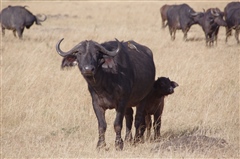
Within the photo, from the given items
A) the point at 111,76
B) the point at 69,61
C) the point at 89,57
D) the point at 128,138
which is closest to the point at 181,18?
the point at 128,138

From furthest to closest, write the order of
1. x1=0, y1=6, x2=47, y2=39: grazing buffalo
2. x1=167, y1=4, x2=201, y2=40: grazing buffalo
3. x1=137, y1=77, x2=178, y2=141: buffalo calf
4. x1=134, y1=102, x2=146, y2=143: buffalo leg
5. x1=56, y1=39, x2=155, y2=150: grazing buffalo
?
x1=167, y1=4, x2=201, y2=40: grazing buffalo < x1=0, y1=6, x2=47, y2=39: grazing buffalo < x1=137, y1=77, x2=178, y2=141: buffalo calf < x1=134, y1=102, x2=146, y2=143: buffalo leg < x1=56, y1=39, x2=155, y2=150: grazing buffalo

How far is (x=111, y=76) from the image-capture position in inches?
292

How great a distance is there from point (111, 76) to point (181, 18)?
18.1 m

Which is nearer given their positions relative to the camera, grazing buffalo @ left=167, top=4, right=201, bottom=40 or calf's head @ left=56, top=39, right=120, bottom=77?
calf's head @ left=56, top=39, right=120, bottom=77

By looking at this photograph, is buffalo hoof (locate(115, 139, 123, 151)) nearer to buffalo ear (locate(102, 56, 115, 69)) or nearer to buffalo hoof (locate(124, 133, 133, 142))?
buffalo hoof (locate(124, 133, 133, 142))

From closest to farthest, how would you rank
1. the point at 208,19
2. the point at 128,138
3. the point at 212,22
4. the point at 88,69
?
1. the point at 88,69
2. the point at 128,138
3. the point at 208,19
4. the point at 212,22

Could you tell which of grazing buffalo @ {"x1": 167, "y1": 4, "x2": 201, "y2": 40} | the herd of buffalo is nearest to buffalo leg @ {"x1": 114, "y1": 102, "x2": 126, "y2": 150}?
the herd of buffalo

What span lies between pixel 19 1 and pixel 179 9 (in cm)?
2252

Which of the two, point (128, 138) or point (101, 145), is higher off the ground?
point (101, 145)

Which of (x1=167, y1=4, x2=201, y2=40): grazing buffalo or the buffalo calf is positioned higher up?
the buffalo calf

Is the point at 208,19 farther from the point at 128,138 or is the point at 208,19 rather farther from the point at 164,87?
the point at 128,138

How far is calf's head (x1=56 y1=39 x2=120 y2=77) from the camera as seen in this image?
686 cm

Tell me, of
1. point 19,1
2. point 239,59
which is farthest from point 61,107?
point 19,1

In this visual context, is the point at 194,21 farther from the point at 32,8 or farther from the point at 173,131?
the point at 32,8
